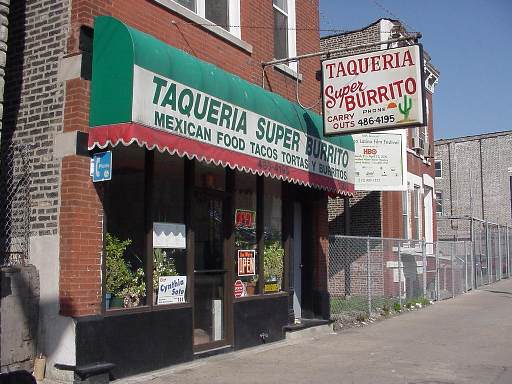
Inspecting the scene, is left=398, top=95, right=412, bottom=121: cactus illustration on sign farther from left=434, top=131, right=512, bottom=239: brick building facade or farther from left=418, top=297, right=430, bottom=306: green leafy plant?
left=434, top=131, right=512, bottom=239: brick building facade

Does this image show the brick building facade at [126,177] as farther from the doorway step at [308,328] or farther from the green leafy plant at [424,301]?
the green leafy plant at [424,301]

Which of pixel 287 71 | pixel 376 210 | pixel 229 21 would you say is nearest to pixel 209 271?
pixel 229 21

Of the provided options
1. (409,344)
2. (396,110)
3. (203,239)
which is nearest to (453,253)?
(409,344)

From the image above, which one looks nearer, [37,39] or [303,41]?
[37,39]

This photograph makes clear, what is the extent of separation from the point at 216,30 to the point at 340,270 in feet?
32.7

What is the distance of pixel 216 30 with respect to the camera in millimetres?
9438

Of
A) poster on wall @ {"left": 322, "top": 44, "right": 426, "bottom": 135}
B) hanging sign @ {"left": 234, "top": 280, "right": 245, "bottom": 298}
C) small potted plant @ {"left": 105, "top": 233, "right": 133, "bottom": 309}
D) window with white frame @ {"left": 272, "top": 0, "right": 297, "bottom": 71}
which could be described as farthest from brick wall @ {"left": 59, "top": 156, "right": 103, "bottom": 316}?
window with white frame @ {"left": 272, "top": 0, "right": 297, "bottom": 71}

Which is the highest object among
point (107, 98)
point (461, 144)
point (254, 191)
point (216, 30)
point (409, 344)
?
point (461, 144)

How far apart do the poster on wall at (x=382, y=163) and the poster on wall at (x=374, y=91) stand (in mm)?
6573

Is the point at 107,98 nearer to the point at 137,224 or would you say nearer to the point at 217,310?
the point at 137,224

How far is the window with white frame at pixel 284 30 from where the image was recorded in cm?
1164

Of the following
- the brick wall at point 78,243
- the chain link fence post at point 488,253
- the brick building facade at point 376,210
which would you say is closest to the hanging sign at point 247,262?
the brick wall at point 78,243

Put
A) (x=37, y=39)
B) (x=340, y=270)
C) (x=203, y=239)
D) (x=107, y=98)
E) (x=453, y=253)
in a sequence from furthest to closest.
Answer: (x=453, y=253) < (x=340, y=270) < (x=203, y=239) < (x=37, y=39) < (x=107, y=98)

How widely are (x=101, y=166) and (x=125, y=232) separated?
110 centimetres
